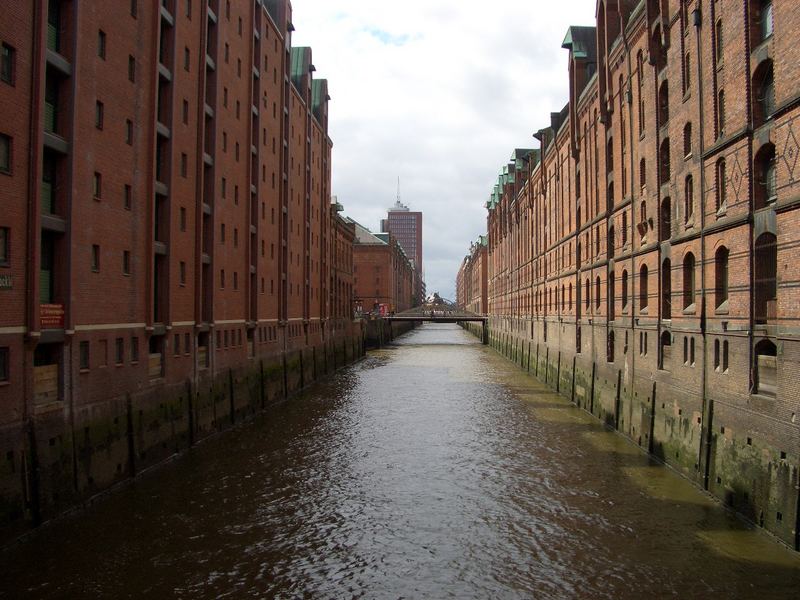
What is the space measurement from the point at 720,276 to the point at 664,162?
21.8ft

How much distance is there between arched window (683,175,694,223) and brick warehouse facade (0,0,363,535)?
55.9ft

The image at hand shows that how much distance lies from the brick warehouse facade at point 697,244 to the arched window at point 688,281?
0.04m

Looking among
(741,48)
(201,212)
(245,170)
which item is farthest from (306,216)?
(741,48)

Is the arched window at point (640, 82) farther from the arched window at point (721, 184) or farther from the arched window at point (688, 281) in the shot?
the arched window at point (721, 184)

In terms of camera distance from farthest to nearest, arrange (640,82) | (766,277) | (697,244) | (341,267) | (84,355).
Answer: (341,267) < (640,82) < (697,244) < (84,355) < (766,277)

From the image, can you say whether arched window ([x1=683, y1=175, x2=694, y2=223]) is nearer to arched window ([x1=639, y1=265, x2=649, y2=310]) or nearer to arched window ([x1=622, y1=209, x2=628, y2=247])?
arched window ([x1=639, y1=265, x2=649, y2=310])

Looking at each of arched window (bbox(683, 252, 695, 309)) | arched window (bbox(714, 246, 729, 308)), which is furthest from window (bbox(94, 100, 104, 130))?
arched window (bbox(683, 252, 695, 309))

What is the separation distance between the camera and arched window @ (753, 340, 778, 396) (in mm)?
14328

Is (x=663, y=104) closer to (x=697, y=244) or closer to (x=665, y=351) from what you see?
(x=697, y=244)

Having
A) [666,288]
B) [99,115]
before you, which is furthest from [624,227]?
[99,115]

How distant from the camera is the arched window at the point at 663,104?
22828 mm

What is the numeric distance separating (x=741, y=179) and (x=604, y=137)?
16.1m

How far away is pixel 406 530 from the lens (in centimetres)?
1566

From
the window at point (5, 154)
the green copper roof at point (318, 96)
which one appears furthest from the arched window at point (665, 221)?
the green copper roof at point (318, 96)
